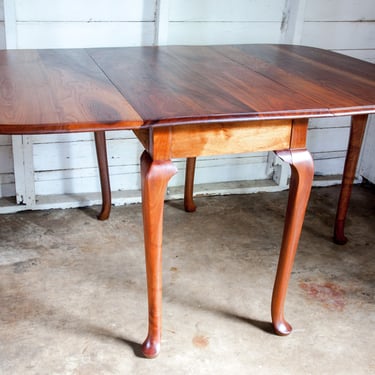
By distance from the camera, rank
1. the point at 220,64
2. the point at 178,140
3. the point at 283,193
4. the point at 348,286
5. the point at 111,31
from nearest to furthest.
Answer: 1. the point at 178,140
2. the point at 220,64
3. the point at 348,286
4. the point at 111,31
5. the point at 283,193

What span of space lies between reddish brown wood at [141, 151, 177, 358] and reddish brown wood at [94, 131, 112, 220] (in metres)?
0.77

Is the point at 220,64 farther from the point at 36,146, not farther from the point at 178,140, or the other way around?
the point at 36,146

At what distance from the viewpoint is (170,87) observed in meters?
1.55

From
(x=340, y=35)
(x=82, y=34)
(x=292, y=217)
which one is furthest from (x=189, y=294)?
(x=340, y=35)

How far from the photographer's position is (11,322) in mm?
1722

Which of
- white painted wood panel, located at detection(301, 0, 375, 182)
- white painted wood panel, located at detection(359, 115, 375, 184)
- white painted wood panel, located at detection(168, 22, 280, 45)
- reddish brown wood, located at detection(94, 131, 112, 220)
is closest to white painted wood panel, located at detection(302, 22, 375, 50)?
white painted wood panel, located at detection(301, 0, 375, 182)

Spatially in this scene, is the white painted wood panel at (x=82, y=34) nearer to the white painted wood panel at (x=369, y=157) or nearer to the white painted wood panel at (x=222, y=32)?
the white painted wood panel at (x=222, y=32)

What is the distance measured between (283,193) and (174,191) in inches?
21.3

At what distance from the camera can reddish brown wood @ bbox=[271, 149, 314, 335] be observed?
150 centimetres

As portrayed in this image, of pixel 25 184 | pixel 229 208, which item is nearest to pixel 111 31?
pixel 25 184

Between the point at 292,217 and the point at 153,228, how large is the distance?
0.40m

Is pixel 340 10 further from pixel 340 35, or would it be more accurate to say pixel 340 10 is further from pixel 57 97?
pixel 57 97

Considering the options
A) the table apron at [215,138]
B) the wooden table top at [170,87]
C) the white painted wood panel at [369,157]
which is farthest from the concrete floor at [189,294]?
the wooden table top at [170,87]

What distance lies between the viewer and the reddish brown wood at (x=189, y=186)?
232cm
